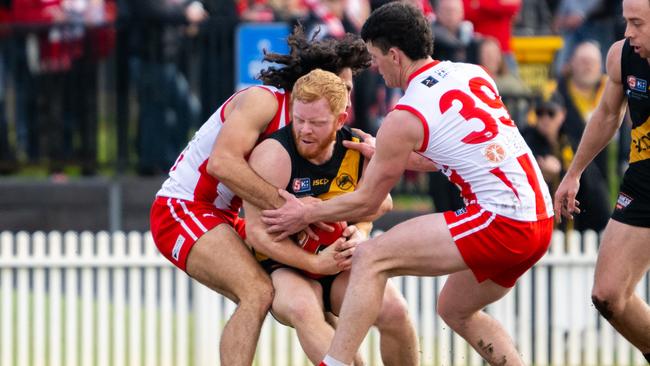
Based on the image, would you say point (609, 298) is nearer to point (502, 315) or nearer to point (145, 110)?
point (502, 315)

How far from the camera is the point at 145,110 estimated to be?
12.2m

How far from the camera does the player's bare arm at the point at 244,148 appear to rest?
707 centimetres

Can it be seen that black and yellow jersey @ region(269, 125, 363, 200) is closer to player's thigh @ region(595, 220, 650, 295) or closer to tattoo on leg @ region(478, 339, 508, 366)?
tattoo on leg @ region(478, 339, 508, 366)

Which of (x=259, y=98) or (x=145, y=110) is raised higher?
(x=259, y=98)

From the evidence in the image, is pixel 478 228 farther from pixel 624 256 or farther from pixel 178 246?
pixel 178 246

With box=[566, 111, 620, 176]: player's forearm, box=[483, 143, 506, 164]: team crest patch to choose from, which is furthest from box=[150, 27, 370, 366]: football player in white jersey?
box=[566, 111, 620, 176]: player's forearm

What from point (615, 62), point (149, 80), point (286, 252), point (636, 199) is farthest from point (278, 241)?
point (149, 80)

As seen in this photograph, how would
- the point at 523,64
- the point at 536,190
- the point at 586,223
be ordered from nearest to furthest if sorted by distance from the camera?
the point at 536,190
the point at 586,223
the point at 523,64

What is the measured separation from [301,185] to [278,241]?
0.31 m

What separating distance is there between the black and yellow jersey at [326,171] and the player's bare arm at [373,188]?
15 centimetres

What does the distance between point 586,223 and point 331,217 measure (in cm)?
452

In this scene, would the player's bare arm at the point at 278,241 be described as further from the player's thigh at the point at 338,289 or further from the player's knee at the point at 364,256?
the player's knee at the point at 364,256

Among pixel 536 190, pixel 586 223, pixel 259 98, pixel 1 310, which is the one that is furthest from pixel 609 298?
pixel 1 310

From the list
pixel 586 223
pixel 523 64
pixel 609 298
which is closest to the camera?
pixel 609 298
